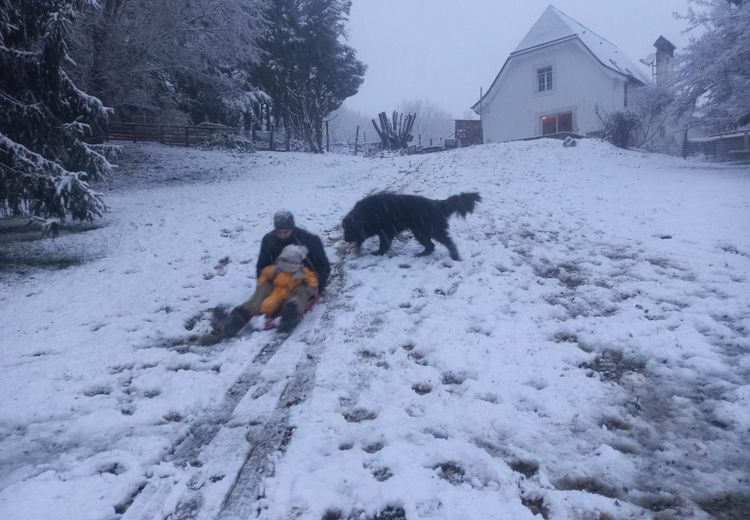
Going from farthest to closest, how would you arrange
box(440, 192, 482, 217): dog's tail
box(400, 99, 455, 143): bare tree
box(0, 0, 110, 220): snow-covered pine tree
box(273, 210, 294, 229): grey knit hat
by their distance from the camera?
1. box(400, 99, 455, 143): bare tree
2. box(0, 0, 110, 220): snow-covered pine tree
3. box(440, 192, 482, 217): dog's tail
4. box(273, 210, 294, 229): grey knit hat

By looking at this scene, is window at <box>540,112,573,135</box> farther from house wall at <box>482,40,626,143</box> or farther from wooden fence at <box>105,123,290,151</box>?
wooden fence at <box>105,123,290,151</box>

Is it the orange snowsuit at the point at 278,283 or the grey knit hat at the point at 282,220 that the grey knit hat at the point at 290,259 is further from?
the grey knit hat at the point at 282,220

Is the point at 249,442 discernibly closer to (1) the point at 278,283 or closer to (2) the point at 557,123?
(1) the point at 278,283

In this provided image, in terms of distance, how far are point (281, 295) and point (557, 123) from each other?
81.0 ft

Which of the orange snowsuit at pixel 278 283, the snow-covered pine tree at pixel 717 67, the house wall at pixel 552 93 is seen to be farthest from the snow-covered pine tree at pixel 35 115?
the house wall at pixel 552 93

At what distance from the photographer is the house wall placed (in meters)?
23.3

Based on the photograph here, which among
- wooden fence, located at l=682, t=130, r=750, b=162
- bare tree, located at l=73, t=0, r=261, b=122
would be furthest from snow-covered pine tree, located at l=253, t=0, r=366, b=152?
wooden fence, located at l=682, t=130, r=750, b=162

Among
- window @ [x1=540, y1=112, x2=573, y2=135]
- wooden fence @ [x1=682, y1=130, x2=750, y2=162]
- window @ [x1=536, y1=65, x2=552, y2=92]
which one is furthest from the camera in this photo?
window @ [x1=536, y1=65, x2=552, y2=92]

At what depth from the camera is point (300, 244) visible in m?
5.48

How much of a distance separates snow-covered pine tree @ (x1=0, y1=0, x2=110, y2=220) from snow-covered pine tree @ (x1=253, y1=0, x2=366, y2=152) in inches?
753

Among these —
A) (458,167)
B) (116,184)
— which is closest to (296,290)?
(458,167)

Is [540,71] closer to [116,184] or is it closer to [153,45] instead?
[153,45]

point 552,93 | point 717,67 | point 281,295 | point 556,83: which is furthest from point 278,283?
point 556,83

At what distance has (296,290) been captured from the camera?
5.04 metres
